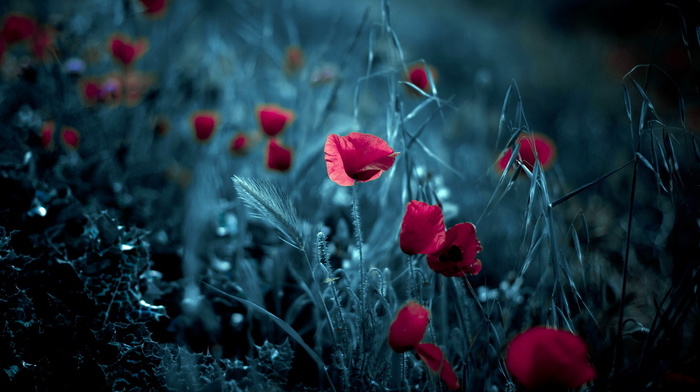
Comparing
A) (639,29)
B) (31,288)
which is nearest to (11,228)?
(31,288)

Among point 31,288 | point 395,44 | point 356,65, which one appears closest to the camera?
point 31,288

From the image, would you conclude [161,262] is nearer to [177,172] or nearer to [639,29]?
[177,172]

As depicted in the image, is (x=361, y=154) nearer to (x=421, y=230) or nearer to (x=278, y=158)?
(x=421, y=230)

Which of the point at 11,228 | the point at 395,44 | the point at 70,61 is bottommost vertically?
the point at 11,228

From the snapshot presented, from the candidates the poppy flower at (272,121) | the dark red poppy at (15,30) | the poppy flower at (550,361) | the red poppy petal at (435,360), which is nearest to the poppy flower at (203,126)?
the poppy flower at (272,121)

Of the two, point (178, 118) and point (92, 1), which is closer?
point (178, 118)

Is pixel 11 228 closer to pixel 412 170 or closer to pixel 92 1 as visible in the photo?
pixel 412 170

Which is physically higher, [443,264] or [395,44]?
[395,44]

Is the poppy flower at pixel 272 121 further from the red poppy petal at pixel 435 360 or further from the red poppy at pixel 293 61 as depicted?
the red poppy petal at pixel 435 360

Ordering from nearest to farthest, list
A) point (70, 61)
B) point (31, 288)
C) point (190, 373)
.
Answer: point (190, 373) < point (31, 288) < point (70, 61)
